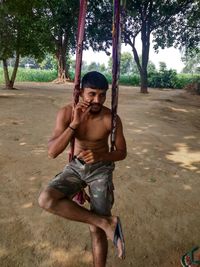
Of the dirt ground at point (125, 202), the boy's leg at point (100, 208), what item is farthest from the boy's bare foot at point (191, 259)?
the boy's leg at point (100, 208)

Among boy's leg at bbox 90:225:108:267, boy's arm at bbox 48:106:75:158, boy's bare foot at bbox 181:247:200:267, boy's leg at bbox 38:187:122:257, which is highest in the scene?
boy's arm at bbox 48:106:75:158

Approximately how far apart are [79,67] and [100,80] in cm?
26

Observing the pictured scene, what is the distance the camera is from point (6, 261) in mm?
3688

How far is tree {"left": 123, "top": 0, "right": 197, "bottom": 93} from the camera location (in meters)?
22.7

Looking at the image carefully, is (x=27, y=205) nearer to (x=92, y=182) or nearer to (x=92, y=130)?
(x=92, y=182)

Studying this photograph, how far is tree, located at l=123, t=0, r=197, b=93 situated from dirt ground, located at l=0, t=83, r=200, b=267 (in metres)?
14.2

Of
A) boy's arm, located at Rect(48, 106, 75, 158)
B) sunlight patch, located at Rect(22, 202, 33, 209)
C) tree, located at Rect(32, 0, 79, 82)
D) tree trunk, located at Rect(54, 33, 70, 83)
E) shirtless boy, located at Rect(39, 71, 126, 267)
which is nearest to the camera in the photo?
shirtless boy, located at Rect(39, 71, 126, 267)

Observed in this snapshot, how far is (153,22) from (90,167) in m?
22.8

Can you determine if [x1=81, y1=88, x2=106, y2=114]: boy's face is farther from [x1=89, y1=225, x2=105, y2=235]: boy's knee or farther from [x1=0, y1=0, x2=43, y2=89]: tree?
[x1=0, y1=0, x2=43, y2=89]: tree

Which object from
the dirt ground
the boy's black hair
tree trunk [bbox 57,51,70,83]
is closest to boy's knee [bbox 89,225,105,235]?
the dirt ground

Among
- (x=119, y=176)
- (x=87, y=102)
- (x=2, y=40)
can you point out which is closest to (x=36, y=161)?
(x=119, y=176)

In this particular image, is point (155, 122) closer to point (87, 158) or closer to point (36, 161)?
point (36, 161)

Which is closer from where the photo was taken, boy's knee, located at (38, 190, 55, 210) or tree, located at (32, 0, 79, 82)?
boy's knee, located at (38, 190, 55, 210)

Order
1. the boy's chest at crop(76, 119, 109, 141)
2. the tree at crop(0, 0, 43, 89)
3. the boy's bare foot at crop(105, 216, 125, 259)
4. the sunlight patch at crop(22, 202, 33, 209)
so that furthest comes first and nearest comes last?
the tree at crop(0, 0, 43, 89) → the sunlight patch at crop(22, 202, 33, 209) → the boy's chest at crop(76, 119, 109, 141) → the boy's bare foot at crop(105, 216, 125, 259)
